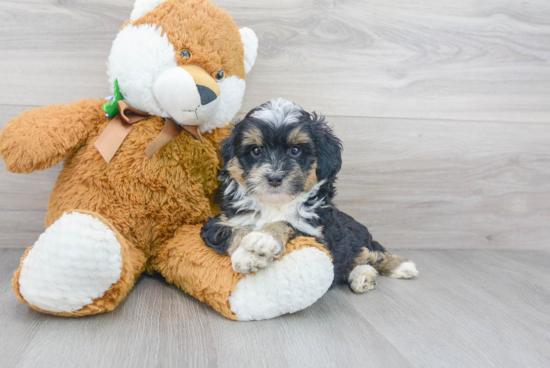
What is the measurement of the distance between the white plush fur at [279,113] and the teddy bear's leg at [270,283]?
0.41 metres

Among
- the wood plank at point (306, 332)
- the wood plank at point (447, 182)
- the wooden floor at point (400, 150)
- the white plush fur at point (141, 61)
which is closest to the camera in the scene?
the wood plank at point (306, 332)

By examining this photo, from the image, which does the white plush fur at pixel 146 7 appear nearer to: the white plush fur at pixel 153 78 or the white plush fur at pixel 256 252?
the white plush fur at pixel 153 78

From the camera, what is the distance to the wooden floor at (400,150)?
137cm

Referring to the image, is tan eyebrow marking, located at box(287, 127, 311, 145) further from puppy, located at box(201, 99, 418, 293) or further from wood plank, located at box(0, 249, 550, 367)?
wood plank, located at box(0, 249, 550, 367)

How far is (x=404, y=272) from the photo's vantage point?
75.5 inches

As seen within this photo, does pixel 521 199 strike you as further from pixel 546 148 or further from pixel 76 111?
pixel 76 111

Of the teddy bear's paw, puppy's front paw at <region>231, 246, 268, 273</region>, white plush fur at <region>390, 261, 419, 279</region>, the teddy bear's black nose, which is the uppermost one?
the teddy bear's black nose

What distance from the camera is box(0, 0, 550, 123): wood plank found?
6.21 ft

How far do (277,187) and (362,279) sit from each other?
59cm

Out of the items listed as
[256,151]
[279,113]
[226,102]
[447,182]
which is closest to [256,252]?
[256,151]

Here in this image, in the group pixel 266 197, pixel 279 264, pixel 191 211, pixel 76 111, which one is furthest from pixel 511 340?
pixel 76 111

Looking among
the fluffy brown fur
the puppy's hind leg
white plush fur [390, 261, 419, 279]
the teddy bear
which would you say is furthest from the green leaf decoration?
white plush fur [390, 261, 419, 279]

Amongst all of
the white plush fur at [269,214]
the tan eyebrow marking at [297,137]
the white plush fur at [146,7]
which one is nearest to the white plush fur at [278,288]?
the white plush fur at [269,214]

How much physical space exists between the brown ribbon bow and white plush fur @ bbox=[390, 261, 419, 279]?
108 centimetres
